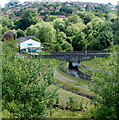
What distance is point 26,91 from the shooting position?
13.8 metres

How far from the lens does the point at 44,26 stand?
85625mm

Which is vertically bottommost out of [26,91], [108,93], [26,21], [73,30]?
[108,93]

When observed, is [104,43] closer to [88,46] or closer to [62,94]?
[88,46]

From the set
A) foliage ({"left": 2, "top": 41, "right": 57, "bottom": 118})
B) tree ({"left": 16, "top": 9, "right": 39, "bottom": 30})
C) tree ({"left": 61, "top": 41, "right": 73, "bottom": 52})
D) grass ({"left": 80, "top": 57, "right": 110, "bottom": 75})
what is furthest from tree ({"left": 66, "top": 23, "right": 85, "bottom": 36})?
foliage ({"left": 2, "top": 41, "right": 57, "bottom": 118})

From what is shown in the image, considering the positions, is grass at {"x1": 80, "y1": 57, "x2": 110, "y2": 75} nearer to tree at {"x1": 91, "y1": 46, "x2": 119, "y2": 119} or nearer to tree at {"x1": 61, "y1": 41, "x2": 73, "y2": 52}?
tree at {"x1": 91, "y1": 46, "x2": 119, "y2": 119}

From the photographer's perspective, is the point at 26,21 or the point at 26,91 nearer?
the point at 26,91

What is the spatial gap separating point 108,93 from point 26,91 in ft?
17.5

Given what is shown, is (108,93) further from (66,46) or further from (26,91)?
(66,46)

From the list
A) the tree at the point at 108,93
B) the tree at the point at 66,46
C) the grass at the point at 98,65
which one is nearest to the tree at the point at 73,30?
the tree at the point at 66,46

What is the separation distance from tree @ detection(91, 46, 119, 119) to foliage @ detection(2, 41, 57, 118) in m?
3.12

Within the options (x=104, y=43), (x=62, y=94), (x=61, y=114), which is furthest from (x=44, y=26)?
(x=61, y=114)

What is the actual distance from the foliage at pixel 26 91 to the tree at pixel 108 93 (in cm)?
312

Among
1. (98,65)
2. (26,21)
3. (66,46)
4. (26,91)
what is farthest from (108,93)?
(26,21)

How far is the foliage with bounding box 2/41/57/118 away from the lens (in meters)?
13.4
